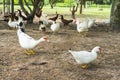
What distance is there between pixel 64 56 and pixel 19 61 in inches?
54.8

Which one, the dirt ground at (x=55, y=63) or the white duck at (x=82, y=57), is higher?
the white duck at (x=82, y=57)

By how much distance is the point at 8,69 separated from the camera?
8.18 metres

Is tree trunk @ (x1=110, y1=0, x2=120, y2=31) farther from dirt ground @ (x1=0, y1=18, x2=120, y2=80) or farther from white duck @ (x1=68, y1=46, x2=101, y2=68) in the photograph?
white duck @ (x1=68, y1=46, x2=101, y2=68)

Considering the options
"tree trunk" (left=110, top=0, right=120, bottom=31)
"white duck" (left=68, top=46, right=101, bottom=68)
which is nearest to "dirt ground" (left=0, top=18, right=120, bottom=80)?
"white duck" (left=68, top=46, right=101, bottom=68)

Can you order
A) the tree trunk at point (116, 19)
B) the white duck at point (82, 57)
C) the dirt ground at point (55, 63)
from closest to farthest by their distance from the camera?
1. the dirt ground at point (55, 63)
2. the white duck at point (82, 57)
3. the tree trunk at point (116, 19)

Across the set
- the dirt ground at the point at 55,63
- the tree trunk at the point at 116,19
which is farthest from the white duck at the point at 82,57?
the tree trunk at the point at 116,19

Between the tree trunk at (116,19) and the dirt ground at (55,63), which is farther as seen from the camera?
the tree trunk at (116,19)

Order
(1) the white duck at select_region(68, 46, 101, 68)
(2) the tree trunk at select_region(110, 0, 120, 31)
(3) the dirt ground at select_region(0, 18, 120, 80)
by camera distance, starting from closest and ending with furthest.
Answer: (3) the dirt ground at select_region(0, 18, 120, 80) < (1) the white duck at select_region(68, 46, 101, 68) < (2) the tree trunk at select_region(110, 0, 120, 31)

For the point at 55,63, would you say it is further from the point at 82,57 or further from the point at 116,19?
the point at 116,19

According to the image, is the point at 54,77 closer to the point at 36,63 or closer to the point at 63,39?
the point at 36,63

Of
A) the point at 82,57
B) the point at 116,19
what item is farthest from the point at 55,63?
the point at 116,19

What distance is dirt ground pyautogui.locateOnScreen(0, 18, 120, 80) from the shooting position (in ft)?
25.3

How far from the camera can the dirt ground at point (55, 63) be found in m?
7.71

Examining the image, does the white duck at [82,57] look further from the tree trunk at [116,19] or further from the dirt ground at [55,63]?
the tree trunk at [116,19]
